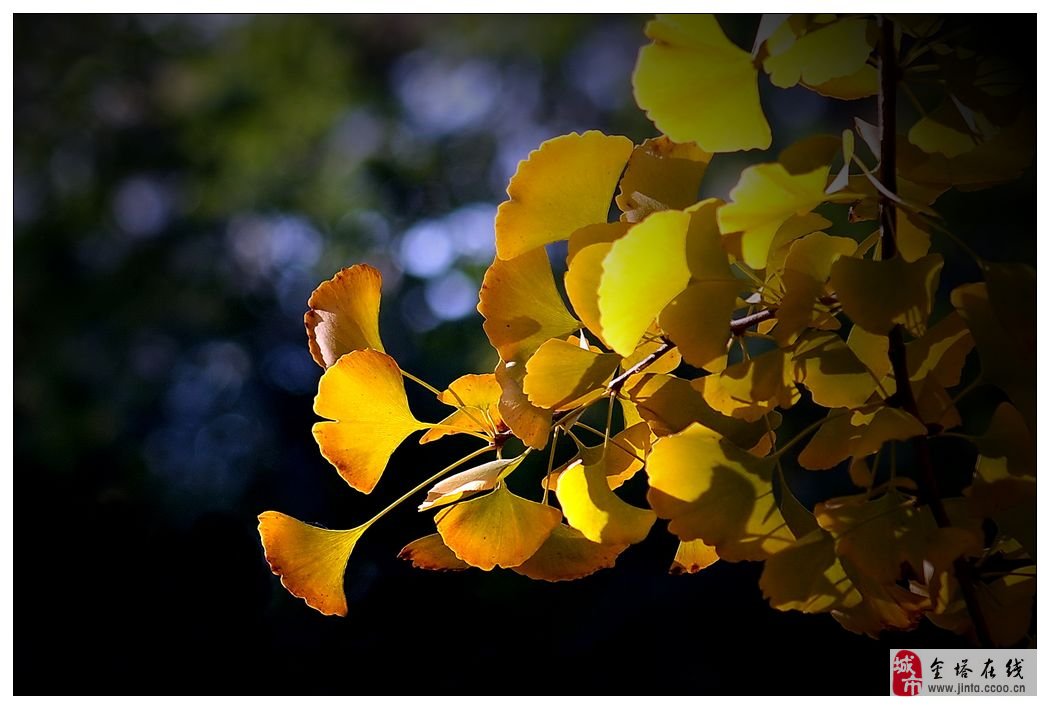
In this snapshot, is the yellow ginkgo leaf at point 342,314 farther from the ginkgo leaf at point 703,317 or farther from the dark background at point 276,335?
the dark background at point 276,335

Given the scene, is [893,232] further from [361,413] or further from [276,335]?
[276,335]

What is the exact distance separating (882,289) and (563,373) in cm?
5

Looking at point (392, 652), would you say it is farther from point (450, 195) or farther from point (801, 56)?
point (801, 56)

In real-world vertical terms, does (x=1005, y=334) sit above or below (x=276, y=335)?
below

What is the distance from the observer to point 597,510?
16 cm

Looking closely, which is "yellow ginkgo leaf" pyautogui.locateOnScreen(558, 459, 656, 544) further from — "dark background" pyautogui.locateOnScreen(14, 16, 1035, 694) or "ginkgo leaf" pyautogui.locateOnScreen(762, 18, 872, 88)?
"dark background" pyautogui.locateOnScreen(14, 16, 1035, 694)

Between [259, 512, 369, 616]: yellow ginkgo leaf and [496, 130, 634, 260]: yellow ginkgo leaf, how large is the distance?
0.07 metres

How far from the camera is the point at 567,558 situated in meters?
0.17

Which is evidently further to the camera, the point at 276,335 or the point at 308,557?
the point at 276,335

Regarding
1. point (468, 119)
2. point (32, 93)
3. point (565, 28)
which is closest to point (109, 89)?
point (32, 93)

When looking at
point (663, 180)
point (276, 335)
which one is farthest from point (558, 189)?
point (276, 335)

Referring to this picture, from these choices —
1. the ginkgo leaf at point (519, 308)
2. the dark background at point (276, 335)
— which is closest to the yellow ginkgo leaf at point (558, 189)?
the ginkgo leaf at point (519, 308)

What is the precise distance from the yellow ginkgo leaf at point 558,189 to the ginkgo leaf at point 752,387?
0.04 m

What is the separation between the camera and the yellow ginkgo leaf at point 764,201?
140 mm
